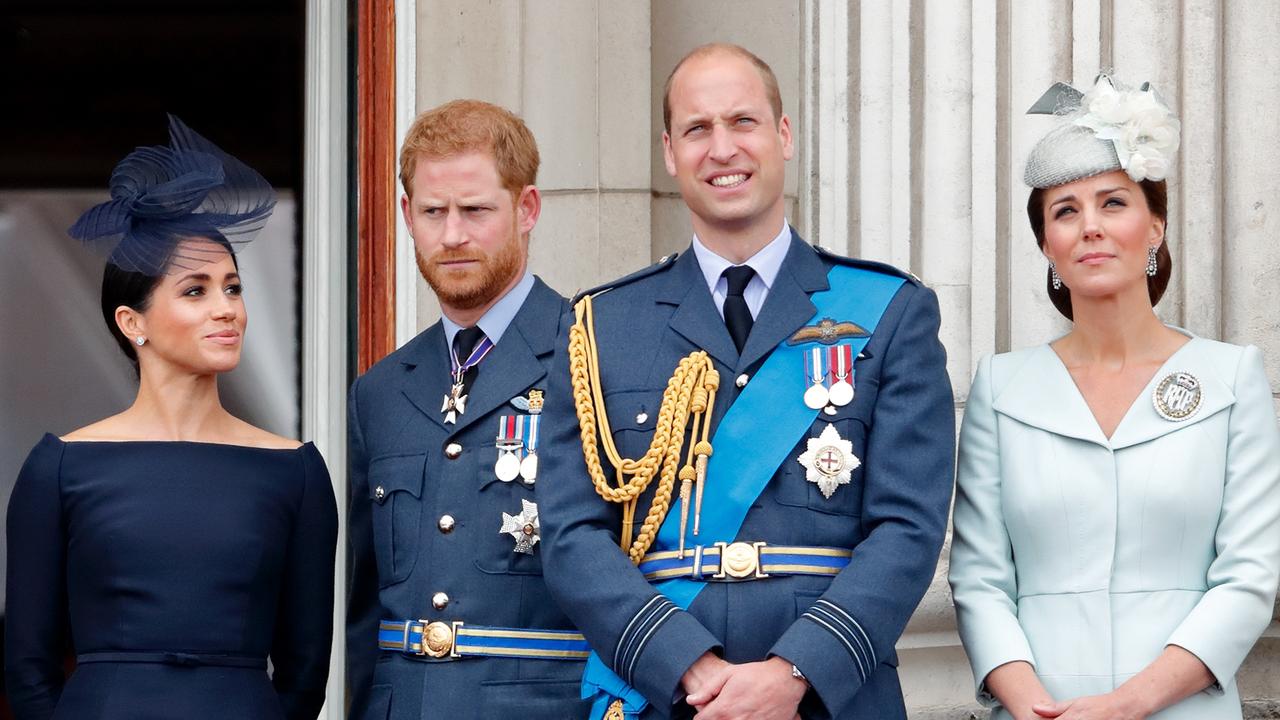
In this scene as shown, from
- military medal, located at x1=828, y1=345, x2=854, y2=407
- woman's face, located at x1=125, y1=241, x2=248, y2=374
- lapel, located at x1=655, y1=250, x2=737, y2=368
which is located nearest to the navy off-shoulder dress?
woman's face, located at x1=125, y1=241, x2=248, y2=374

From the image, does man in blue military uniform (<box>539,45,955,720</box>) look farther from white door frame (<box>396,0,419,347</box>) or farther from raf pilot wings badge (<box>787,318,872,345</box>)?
white door frame (<box>396,0,419,347</box>)

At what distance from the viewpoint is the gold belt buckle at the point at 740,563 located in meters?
3.12

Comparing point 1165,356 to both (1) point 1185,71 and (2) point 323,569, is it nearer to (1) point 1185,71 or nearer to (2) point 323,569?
(1) point 1185,71

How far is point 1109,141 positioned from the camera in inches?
136

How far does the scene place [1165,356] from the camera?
3436 mm

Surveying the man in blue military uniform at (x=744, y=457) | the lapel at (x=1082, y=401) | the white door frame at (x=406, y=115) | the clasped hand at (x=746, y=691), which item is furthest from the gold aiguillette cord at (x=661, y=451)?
the white door frame at (x=406, y=115)

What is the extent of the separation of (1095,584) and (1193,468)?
0.25m

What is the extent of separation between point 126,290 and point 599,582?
1076mm

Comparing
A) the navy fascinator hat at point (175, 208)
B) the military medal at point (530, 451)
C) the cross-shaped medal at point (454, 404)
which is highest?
the navy fascinator hat at point (175, 208)

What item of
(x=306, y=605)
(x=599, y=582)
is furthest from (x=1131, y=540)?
(x=306, y=605)

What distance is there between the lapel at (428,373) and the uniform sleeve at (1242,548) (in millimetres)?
1401

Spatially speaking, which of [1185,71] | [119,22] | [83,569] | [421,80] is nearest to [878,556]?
[83,569]

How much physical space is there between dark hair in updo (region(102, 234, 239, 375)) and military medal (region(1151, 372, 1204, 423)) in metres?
1.68

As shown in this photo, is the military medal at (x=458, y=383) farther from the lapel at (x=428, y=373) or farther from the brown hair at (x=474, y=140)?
the brown hair at (x=474, y=140)
